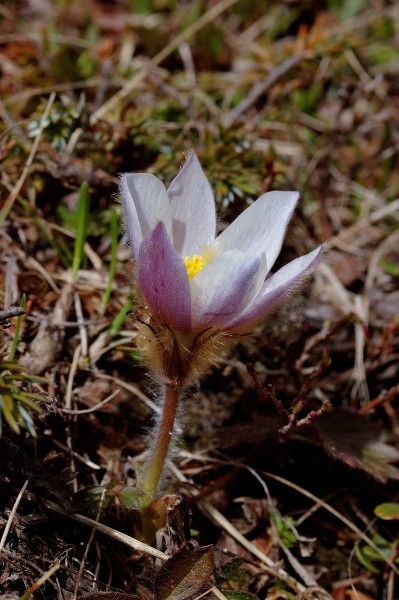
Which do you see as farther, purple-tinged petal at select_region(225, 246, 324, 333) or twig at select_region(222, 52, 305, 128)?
twig at select_region(222, 52, 305, 128)

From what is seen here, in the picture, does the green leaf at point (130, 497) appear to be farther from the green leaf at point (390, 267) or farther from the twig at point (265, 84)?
the twig at point (265, 84)

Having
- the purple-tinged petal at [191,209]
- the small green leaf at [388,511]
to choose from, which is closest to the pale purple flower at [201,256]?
the purple-tinged petal at [191,209]

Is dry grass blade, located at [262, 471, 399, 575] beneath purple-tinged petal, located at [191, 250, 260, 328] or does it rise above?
beneath

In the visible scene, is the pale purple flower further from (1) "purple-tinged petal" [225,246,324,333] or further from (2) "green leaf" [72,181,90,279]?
(2) "green leaf" [72,181,90,279]

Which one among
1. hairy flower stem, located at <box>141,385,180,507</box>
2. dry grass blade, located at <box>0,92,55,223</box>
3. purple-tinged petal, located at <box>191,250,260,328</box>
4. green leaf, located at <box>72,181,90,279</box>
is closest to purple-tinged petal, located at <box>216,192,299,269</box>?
purple-tinged petal, located at <box>191,250,260,328</box>

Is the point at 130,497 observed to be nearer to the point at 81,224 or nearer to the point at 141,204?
the point at 141,204

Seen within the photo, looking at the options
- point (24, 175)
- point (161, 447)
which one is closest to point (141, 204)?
point (161, 447)

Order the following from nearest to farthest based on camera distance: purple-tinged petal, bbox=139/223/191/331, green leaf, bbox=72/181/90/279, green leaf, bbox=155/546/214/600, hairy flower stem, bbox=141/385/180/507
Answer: purple-tinged petal, bbox=139/223/191/331 → green leaf, bbox=155/546/214/600 → hairy flower stem, bbox=141/385/180/507 → green leaf, bbox=72/181/90/279
